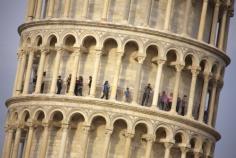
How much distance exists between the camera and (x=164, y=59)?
79375 mm

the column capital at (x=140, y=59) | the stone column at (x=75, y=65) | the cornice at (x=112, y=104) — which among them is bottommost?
the cornice at (x=112, y=104)

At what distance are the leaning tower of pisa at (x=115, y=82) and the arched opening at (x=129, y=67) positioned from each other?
0.18 ft

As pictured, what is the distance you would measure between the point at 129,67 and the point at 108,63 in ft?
3.78

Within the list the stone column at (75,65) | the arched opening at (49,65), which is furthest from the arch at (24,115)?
the stone column at (75,65)

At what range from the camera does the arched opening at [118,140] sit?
78.8m

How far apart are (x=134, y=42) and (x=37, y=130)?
716 centimetres

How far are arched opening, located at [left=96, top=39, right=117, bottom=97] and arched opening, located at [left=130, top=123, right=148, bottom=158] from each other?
302cm

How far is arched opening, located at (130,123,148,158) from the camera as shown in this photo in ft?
259

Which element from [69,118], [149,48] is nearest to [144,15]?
[149,48]

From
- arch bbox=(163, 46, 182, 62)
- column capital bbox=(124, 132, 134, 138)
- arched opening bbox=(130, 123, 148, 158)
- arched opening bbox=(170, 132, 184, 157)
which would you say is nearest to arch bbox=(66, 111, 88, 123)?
column capital bbox=(124, 132, 134, 138)

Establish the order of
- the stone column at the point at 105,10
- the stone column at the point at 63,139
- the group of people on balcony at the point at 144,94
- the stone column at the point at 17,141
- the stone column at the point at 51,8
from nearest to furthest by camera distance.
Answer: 1. the stone column at the point at 63,139
2. the group of people on balcony at the point at 144,94
3. the stone column at the point at 105,10
4. the stone column at the point at 17,141
5. the stone column at the point at 51,8

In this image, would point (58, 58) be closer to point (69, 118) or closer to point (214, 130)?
point (69, 118)

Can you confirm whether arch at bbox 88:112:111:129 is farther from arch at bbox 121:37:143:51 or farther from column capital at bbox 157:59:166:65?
column capital at bbox 157:59:166:65

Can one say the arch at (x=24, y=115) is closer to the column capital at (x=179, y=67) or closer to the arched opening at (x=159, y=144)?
the arched opening at (x=159, y=144)
